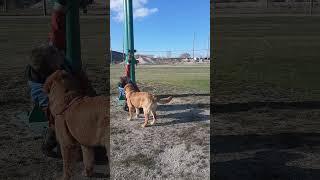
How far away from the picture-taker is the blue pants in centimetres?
231

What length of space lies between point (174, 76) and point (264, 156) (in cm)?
131

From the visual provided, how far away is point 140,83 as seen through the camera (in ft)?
14.8

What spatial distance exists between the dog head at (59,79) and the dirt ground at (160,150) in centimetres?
82

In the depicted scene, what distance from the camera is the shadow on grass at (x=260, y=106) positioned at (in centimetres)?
726

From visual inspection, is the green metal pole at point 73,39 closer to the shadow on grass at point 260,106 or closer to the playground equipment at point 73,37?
the playground equipment at point 73,37

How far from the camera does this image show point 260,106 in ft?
25.2

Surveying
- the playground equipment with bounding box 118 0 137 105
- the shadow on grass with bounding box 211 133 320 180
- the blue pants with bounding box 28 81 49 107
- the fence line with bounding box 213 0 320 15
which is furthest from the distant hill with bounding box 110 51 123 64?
the fence line with bounding box 213 0 320 15

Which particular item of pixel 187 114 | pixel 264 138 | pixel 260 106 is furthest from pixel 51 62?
pixel 260 106

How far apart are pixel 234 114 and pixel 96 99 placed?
510cm

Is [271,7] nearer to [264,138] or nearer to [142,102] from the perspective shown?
[264,138]

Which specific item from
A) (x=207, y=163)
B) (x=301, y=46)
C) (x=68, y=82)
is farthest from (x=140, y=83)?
(x=301, y=46)

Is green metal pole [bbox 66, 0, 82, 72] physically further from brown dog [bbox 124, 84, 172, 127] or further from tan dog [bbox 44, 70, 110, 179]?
brown dog [bbox 124, 84, 172, 127]

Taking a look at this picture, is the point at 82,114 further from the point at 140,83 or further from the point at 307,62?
the point at 307,62

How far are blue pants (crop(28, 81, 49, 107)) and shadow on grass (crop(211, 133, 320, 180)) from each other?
1.98 metres
